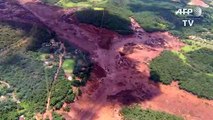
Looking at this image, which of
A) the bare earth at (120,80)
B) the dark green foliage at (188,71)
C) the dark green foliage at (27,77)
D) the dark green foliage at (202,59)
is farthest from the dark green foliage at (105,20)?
the dark green foliage at (27,77)

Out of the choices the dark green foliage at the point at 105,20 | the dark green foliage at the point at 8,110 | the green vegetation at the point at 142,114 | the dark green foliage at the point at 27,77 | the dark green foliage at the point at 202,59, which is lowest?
the dark green foliage at the point at 202,59

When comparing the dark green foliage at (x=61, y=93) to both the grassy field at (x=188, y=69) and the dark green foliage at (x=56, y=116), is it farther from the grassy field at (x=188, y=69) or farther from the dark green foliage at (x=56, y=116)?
the grassy field at (x=188, y=69)

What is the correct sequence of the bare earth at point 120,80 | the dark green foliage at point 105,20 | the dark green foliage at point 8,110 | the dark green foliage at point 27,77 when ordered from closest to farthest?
the dark green foliage at point 8,110 < the dark green foliage at point 27,77 < the bare earth at point 120,80 < the dark green foliage at point 105,20

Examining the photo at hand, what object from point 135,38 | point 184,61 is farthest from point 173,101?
point 135,38

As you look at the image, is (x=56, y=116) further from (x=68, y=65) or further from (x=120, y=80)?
(x=120, y=80)

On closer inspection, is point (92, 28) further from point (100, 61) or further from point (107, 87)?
point (107, 87)
